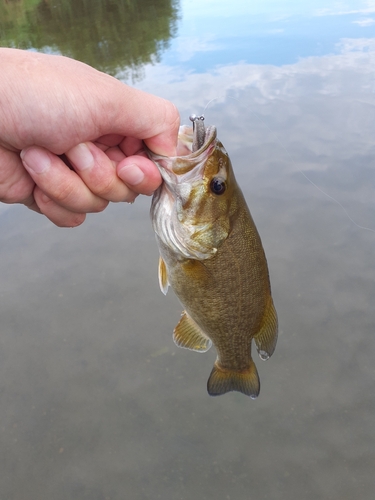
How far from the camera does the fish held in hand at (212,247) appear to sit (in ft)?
6.08

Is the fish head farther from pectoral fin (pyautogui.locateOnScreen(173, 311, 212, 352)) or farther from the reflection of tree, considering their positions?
the reflection of tree

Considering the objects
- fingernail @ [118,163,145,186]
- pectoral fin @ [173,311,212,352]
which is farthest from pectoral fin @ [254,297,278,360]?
fingernail @ [118,163,145,186]

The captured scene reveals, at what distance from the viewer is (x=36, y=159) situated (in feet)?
5.62

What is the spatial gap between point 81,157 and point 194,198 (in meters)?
0.51

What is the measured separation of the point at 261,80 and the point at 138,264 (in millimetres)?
4791

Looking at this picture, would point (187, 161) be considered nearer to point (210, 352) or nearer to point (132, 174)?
point (132, 174)

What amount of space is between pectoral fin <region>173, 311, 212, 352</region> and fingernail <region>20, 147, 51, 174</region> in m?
1.13

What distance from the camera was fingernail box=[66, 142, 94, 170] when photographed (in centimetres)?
175

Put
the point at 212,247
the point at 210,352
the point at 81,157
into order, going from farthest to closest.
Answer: the point at 210,352 < the point at 212,247 < the point at 81,157

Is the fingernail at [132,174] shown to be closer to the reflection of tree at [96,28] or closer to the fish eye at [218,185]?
the fish eye at [218,185]

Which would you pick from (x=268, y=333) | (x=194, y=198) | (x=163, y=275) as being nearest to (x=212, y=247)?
(x=194, y=198)

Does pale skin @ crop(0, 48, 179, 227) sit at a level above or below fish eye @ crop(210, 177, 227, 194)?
above

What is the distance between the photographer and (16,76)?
153 cm

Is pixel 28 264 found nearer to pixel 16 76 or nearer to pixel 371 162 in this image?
pixel 16 76
